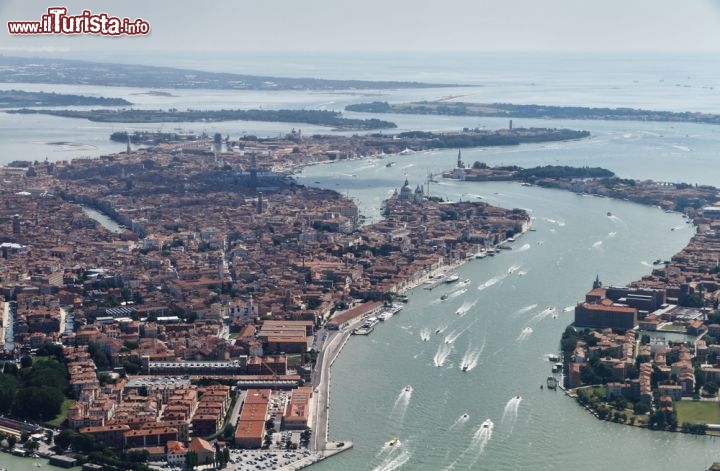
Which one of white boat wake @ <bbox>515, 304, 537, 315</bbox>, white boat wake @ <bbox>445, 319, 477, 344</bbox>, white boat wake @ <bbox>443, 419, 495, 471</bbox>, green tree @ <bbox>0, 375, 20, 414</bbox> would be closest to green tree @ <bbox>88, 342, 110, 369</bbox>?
green tree @ <bbox>0, 375, 20, 414</bbox>

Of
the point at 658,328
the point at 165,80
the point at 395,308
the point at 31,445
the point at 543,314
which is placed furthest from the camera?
the point at 165,80

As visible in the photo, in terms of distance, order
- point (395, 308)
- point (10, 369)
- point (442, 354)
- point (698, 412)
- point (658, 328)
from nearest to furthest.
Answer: point (698, 412), point (10, 369), point (442, 354), point (658, 328), point (395, 308)

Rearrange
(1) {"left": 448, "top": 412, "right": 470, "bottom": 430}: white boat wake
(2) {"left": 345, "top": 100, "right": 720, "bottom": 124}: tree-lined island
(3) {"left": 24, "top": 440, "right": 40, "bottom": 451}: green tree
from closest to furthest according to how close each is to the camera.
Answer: (3) {"left": 24, "top": 440, "right": 40, "bottom": 451}: green tree → (1) {"left": 448, "top": 412, "right": 470, "bottom": 430}: white boat wake → (2) {"left": 345, "top": 100, "right": 720, "bottom": 124}: tree-lined island

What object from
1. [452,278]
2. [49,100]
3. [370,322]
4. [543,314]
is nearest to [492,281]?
[452,278]

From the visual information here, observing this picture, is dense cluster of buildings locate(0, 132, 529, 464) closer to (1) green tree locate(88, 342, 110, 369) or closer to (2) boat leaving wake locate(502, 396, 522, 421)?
(1) green tree locate(88, 342, 110, 369)

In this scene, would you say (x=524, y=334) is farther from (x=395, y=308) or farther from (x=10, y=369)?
(x=10, y=369)

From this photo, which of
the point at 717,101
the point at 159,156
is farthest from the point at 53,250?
the point at 717,101

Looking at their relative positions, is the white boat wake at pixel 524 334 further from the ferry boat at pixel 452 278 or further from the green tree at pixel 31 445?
the green tree at pixel 31 445

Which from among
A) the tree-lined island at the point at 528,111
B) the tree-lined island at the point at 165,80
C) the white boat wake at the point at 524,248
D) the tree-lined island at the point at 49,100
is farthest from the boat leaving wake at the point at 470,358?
the tree-lined island at the point at 165,80

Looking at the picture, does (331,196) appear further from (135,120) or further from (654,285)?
(135,120)
